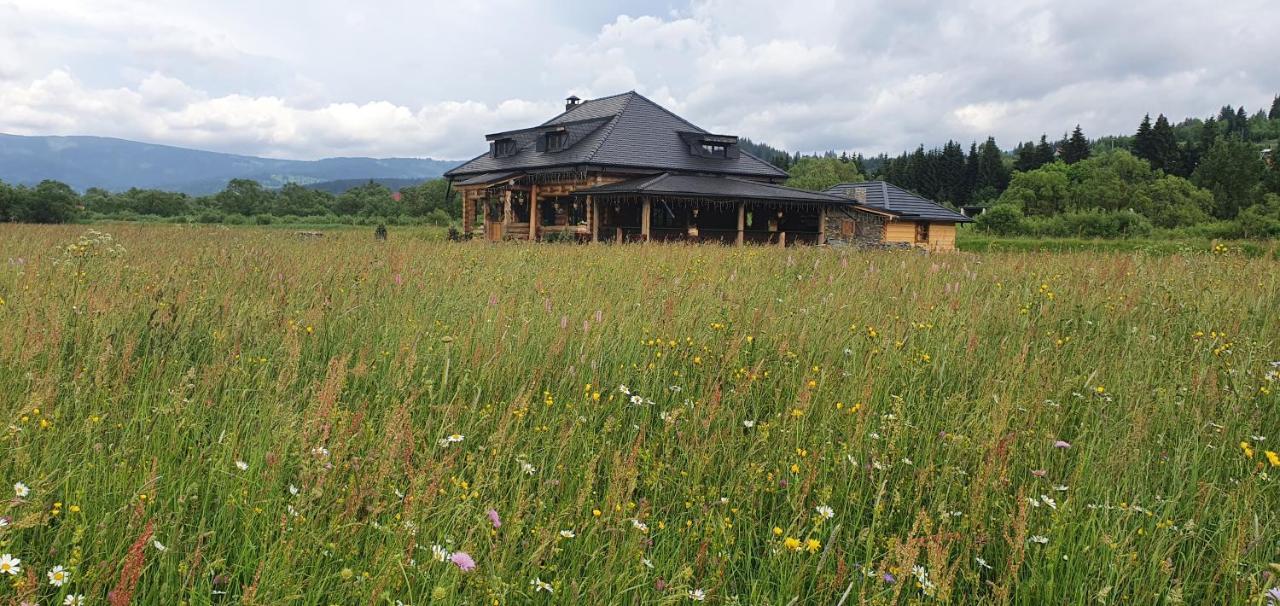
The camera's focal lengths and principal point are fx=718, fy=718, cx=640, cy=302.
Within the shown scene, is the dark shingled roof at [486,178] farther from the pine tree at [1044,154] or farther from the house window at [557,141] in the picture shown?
the pine tree at [1044,154]

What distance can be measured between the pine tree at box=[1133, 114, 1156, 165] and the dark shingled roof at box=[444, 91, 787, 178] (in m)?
74.9

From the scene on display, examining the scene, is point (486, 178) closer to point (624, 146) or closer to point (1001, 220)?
point (624, 146)

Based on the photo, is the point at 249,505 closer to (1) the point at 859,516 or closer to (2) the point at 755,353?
(1) the point at 859,516

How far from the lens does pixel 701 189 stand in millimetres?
26219

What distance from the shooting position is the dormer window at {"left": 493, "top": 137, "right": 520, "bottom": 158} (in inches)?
1436

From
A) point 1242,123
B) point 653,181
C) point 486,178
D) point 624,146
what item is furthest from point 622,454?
point 1242,123

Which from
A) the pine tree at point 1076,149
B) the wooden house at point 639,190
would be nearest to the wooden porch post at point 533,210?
the wooden house at point 639,190

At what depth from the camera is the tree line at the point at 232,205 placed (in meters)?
32.4

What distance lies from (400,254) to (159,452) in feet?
21.1

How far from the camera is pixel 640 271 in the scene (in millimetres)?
7961

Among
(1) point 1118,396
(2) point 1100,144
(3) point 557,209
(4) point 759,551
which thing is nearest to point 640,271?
(1) point 1118,396

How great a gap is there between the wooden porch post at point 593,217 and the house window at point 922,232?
17737mm

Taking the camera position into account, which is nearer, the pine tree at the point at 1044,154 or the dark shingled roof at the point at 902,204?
the dark shingled roof at the point at 902,204

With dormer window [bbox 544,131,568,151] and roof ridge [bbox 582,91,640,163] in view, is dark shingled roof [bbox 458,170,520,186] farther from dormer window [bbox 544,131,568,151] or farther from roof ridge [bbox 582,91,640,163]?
roof ridge [bbox 582,91,640,163]
